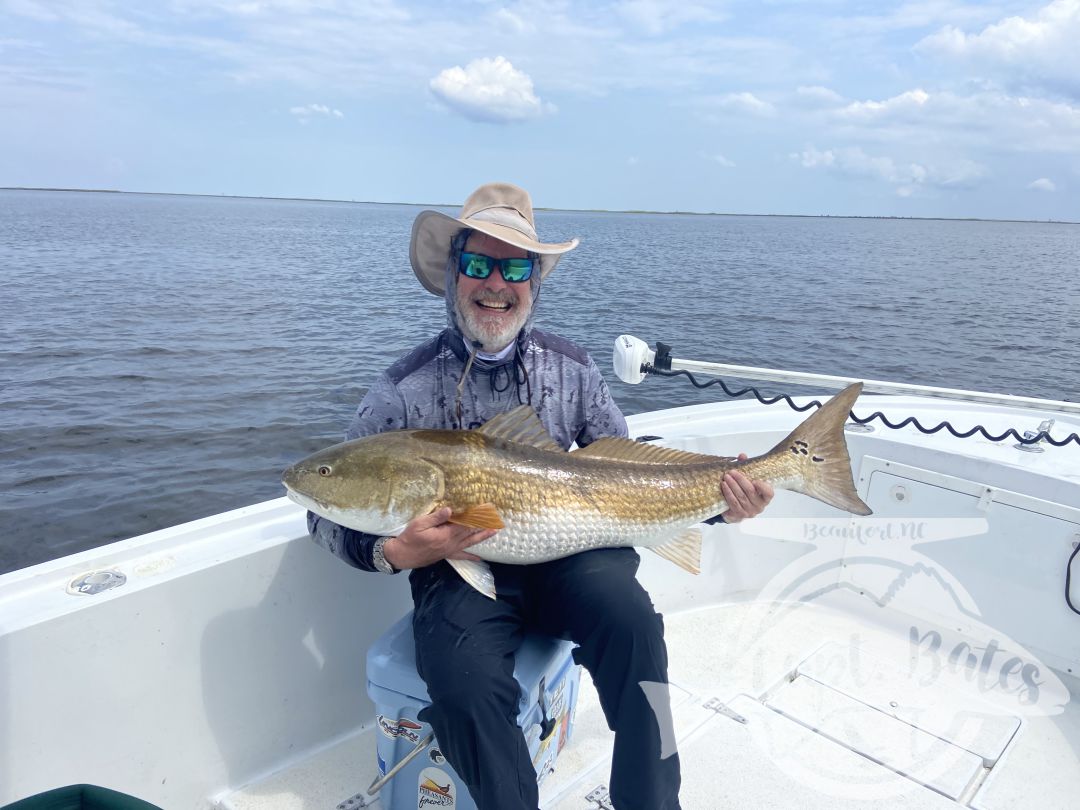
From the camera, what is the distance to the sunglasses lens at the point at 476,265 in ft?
8.99

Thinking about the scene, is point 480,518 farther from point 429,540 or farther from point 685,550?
point 685,550

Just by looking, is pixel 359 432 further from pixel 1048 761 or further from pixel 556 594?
pixel 1048 761

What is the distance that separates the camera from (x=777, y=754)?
3.12 m

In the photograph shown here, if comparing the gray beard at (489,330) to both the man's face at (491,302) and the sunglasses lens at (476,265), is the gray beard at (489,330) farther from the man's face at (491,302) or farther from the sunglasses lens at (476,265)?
the sunglasses lens at (476,265)

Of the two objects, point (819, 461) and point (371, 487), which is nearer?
point (371, 487)

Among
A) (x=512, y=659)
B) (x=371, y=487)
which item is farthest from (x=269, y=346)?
(x=512, y=659)

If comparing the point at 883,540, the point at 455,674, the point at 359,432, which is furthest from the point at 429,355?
the point at 883,540

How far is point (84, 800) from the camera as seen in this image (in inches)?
61.5

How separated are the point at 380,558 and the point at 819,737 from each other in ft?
7.35

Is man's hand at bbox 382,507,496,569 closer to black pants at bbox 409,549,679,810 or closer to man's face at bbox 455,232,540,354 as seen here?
black pants at bbox 409,549,679,810

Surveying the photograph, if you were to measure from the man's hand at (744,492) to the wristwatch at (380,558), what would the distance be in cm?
127

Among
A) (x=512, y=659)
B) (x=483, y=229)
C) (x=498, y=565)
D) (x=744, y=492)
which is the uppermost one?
(x=483, y=229)

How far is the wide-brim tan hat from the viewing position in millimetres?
2668

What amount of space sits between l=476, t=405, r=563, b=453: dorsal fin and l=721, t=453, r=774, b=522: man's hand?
67 cm
